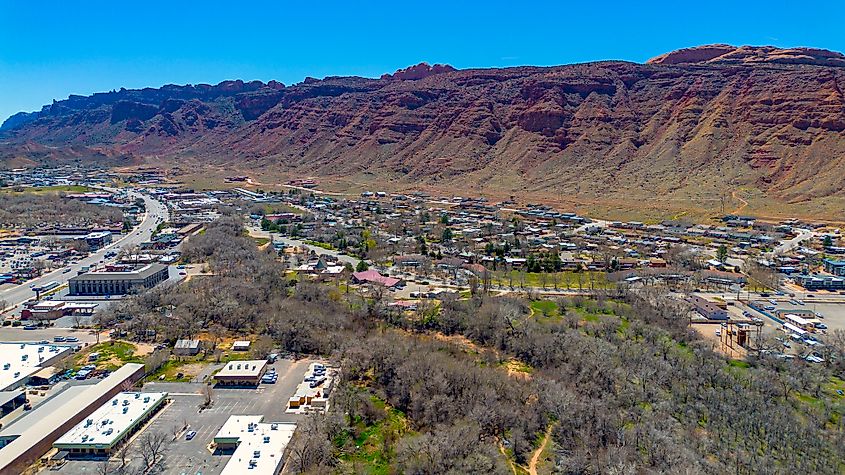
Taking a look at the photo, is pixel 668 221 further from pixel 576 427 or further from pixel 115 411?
pixel 115 411

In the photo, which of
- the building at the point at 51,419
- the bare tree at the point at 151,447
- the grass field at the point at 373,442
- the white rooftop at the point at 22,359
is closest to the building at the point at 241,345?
the building at the point at 51,419

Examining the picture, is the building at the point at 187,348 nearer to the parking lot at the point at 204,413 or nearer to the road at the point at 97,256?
the parking lot at the point at 204,413

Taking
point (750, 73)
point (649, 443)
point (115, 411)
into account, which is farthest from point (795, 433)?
point (750, 73)

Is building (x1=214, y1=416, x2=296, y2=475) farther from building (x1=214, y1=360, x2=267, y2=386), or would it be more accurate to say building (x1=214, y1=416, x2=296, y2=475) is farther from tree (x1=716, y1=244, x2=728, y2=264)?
tree (x1=716, y1=244, x2=728, y2=264)

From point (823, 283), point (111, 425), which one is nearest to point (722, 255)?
point (823, 283)

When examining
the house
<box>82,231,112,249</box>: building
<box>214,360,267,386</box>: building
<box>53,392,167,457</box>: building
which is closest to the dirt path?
<box>214,360,267,386</box>: building

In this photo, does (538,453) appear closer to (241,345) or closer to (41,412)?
(241,345)
